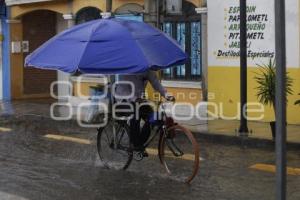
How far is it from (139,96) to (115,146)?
0.83m

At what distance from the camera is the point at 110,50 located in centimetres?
698

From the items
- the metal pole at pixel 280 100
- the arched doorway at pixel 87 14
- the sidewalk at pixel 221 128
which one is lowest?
the sidewalk at pixel 221 128

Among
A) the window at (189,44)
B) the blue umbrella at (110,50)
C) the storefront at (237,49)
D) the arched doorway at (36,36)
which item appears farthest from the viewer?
the arched doorway at (36,36)

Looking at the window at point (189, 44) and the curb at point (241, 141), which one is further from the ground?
the window at point (189, 44)

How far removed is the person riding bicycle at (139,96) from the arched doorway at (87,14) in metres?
9.79

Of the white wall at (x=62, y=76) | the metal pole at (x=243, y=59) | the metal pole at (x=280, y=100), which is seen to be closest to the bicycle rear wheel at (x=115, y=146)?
the metal pole at (x=243, y=59)

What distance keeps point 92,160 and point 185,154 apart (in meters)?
2.00

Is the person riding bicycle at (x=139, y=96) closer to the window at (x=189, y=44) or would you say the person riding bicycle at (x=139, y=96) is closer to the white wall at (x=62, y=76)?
the window at (x=189, y=44)

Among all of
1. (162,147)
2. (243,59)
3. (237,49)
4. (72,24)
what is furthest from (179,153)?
(72,24)

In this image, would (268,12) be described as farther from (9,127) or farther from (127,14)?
(9,127)

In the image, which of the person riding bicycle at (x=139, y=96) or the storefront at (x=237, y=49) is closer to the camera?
the person riding bicycle at (x=139, y=96)

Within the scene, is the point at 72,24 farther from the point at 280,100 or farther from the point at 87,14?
the point at 280,100

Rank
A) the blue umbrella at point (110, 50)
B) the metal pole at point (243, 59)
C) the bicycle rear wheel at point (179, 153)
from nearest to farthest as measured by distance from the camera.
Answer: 1. the blue umbrella at point (110, 50)
2. the bicycle rear wheel at point (179, 153)
3. the metal pole at point (243, 59)

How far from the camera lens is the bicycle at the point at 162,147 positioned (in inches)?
282
